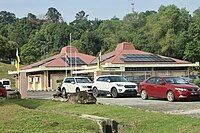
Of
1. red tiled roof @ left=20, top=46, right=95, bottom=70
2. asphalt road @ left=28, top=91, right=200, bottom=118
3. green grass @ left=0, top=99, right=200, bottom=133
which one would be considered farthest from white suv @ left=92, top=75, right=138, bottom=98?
red tiled roof @ left=20, top=46, right=95, bottom=70

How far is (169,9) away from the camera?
77.8 metres

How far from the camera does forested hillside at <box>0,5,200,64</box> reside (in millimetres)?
72175

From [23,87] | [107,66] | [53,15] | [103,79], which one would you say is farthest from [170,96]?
[53,15]

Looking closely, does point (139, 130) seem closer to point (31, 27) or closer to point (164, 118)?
point (164, 118)

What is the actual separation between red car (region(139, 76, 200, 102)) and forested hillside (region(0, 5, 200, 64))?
2604 cm

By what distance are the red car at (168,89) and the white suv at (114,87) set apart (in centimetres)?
254

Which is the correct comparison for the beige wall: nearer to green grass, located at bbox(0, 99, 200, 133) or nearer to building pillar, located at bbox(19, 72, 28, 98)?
building pillar, located at bbox(19, 72, 28, 98)

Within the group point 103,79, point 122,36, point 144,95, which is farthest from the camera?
point 122,36

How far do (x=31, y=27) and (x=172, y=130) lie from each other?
11800cm

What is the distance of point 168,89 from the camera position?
70.0ft

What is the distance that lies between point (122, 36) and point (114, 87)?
206 ft

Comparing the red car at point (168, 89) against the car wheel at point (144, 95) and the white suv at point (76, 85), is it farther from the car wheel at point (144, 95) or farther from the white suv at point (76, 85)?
the white suv at point (76, 85)

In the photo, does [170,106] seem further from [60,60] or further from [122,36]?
[122,36]

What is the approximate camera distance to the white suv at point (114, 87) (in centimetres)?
2611
